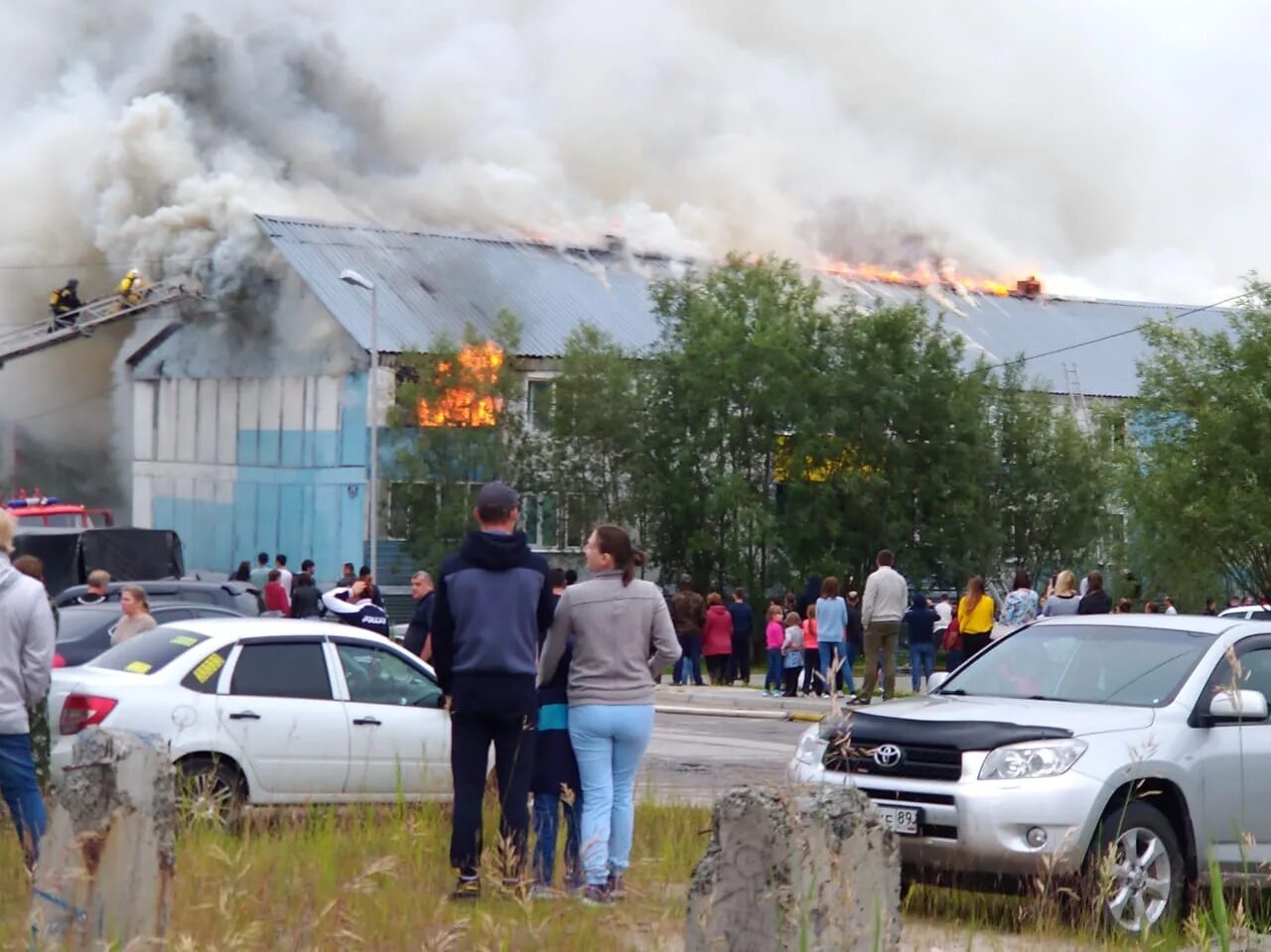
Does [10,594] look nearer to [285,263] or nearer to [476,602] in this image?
[476,602]

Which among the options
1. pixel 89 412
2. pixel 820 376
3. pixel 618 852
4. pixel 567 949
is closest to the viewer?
pixel 567 949

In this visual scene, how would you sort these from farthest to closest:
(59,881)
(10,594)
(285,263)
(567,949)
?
(285,263) < (10,594) < (567,949) < (59,881)

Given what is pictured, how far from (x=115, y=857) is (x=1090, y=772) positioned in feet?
14.3

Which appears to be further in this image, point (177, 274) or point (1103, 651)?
point (177, 274)

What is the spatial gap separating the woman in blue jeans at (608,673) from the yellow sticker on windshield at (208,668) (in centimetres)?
333

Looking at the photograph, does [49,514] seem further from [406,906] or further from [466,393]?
[406,906]

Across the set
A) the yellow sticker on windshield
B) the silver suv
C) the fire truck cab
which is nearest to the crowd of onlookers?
the yellow sticker on windshield

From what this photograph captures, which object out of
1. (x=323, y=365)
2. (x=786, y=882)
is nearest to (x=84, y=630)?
(x=786, y=882)

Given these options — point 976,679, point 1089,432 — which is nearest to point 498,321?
point 1089,432

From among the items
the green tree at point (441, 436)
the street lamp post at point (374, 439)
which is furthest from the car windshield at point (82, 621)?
the green tree at point (441, 436)

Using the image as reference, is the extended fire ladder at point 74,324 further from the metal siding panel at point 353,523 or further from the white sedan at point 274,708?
the white sedan at point 274,708

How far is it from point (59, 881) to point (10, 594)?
2.46 m

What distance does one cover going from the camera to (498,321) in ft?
140

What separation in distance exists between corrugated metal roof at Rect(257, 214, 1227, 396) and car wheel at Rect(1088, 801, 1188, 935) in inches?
1347
